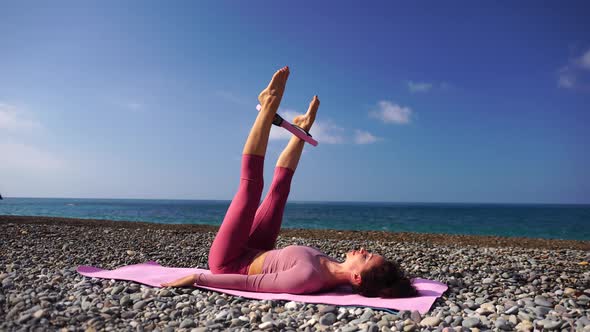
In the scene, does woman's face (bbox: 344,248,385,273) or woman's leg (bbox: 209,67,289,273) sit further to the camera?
woman's leg (bbox: 209,67,289,273)

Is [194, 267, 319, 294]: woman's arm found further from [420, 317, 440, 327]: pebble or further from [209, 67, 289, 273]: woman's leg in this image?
[420, 317, 440, 327]: pebble

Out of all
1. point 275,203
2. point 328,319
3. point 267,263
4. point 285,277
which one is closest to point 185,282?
point 267,263

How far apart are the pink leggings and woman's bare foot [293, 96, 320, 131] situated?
66 centimetres

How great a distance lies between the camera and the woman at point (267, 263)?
4.08 m

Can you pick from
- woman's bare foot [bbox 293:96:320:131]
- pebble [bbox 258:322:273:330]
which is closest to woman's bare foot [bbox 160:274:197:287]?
pebble [bbox 258:322:273:330]

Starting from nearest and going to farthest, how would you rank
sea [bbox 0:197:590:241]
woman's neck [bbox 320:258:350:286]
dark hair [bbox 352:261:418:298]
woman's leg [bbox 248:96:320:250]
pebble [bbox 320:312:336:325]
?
pebble [bbox 320:312:336:325] → dark hair [bbox 352:261:418:298] → woman's neck [bbox 320:258:350:286] → woman's leg [bbox 248:96:320:250] → sea [bbox 0:197:590:241]

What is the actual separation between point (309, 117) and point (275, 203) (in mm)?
1202

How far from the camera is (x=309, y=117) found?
5.19 metres

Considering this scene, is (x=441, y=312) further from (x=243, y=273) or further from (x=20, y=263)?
(x=20, y=263)

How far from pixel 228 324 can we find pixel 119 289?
1.65 m

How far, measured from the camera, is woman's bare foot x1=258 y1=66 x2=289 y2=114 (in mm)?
4469

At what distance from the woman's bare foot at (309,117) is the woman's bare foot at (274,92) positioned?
675mm

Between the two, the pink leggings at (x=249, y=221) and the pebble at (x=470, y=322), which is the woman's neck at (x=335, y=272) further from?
the pebble at (x=470, y=322)

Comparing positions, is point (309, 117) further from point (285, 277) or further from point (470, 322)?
point (470, 322)
